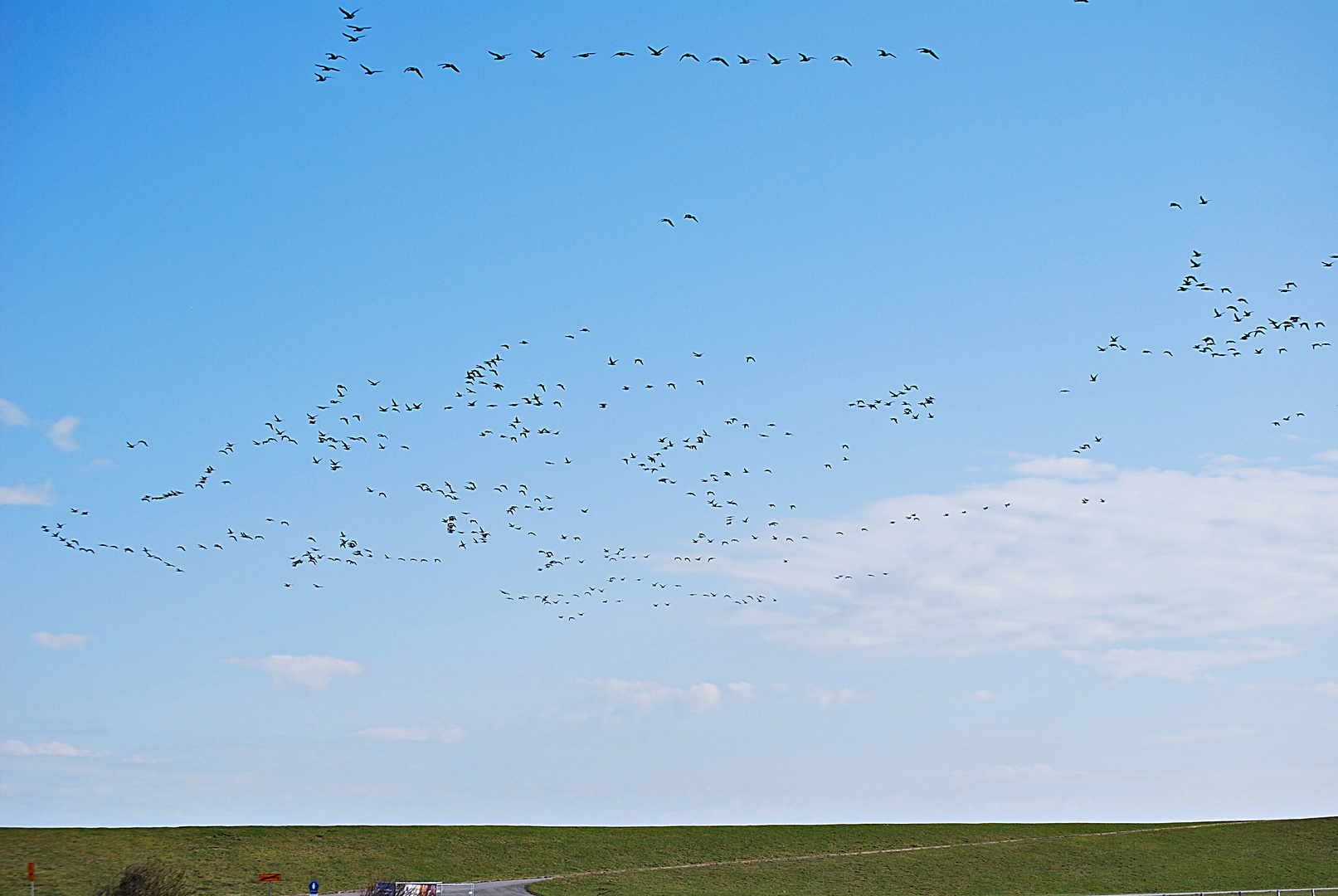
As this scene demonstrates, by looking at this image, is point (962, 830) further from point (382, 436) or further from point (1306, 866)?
point (382, 436)

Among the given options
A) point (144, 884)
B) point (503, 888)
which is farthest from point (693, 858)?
point (144, 884)

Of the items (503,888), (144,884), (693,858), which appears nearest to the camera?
(144,884)

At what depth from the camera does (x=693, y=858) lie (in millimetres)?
87188

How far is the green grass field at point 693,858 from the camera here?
74.8m

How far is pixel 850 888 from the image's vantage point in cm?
7406

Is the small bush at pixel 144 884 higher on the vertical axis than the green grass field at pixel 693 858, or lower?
higher

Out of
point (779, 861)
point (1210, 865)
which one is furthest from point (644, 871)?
point (1210, 865)

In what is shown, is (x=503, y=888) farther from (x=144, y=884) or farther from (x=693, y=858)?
(x=144, y=884)

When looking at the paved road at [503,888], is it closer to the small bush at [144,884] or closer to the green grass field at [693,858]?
the green grass field at [693,858]

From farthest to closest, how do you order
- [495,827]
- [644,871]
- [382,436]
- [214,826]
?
[495,827] < [214,826] < [644,871] < [382,436]

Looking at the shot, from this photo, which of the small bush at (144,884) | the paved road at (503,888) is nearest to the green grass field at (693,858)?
the paved road at (503,888)

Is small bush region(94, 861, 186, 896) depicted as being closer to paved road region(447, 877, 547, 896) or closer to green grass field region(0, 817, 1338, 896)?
paved road region(447, 877, 547, 896)

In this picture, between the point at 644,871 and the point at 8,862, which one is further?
the point at 644,871

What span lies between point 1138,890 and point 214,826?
7157 cm
